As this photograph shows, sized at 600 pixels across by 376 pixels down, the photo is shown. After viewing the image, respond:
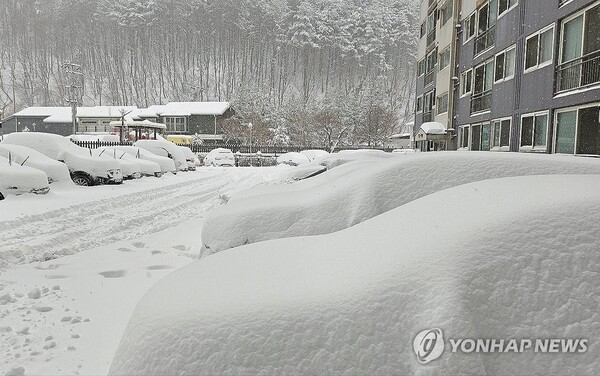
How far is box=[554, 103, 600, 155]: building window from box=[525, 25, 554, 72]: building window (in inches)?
87.9

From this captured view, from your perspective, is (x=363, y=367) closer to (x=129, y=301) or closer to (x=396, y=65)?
(x=129, y=301)

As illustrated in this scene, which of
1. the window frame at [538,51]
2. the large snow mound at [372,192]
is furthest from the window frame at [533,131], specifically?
the large snow mound at [372,192]

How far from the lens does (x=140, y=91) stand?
334 ft

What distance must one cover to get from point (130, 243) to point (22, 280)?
2.18 meters

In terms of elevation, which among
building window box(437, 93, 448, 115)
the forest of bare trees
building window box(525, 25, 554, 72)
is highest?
the forest of bare trees

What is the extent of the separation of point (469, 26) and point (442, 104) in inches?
207

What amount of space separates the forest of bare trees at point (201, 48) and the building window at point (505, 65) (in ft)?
261

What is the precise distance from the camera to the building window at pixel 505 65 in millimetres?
16344

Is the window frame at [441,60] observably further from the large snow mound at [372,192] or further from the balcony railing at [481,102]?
the large snow mound at [372,192]

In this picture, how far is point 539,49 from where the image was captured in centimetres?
1406

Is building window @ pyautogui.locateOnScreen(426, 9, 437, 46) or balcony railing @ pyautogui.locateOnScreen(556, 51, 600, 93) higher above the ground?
building window @ pyautogui.locateOnScreen(426, 9, 437, 46)

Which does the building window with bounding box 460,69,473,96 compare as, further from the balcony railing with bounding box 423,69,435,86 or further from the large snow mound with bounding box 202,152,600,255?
the large snow mound with bounding box 202,152,600,255

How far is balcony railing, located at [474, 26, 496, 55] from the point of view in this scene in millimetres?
18553

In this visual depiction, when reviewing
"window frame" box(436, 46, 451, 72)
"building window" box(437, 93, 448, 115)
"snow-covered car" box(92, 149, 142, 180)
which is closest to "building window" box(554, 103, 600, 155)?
"building window" box(437, 93, 448, 115)
